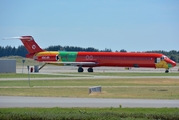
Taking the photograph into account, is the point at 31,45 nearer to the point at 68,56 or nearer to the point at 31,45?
the point at 31,45

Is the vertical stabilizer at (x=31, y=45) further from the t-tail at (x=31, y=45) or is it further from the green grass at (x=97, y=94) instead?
the green grass at (x=97, y=94)

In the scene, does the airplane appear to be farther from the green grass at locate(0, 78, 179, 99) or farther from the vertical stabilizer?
the green grass at locate(0, 78, 179, 99)

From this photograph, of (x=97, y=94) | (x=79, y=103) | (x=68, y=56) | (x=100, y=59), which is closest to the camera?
(x=79, y=103)

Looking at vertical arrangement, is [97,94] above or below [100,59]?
below

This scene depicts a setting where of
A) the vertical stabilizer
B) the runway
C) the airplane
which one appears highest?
the vertical stabilizer

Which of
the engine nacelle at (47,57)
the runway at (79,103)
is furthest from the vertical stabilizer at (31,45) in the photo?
the runway at (79,103)

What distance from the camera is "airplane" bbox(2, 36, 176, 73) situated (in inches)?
2881

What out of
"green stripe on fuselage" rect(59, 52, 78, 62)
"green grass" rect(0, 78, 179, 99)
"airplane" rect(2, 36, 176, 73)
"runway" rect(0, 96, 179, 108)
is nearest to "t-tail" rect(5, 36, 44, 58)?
"airplane" rect(2, 36, 176, 73)

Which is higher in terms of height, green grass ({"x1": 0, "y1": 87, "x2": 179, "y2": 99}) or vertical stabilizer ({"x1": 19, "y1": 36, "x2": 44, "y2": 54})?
vertical stabilizer ({"x1": 19, "y1": 36, "x2": 44, "y2": 54})

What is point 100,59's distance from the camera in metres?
74.6

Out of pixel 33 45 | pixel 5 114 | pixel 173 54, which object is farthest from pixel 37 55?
pixel 173 54

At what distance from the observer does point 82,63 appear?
73.9m

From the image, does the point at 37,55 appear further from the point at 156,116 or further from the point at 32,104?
the point at 156,116

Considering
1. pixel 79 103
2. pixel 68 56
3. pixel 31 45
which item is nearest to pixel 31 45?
pixel 31 45
